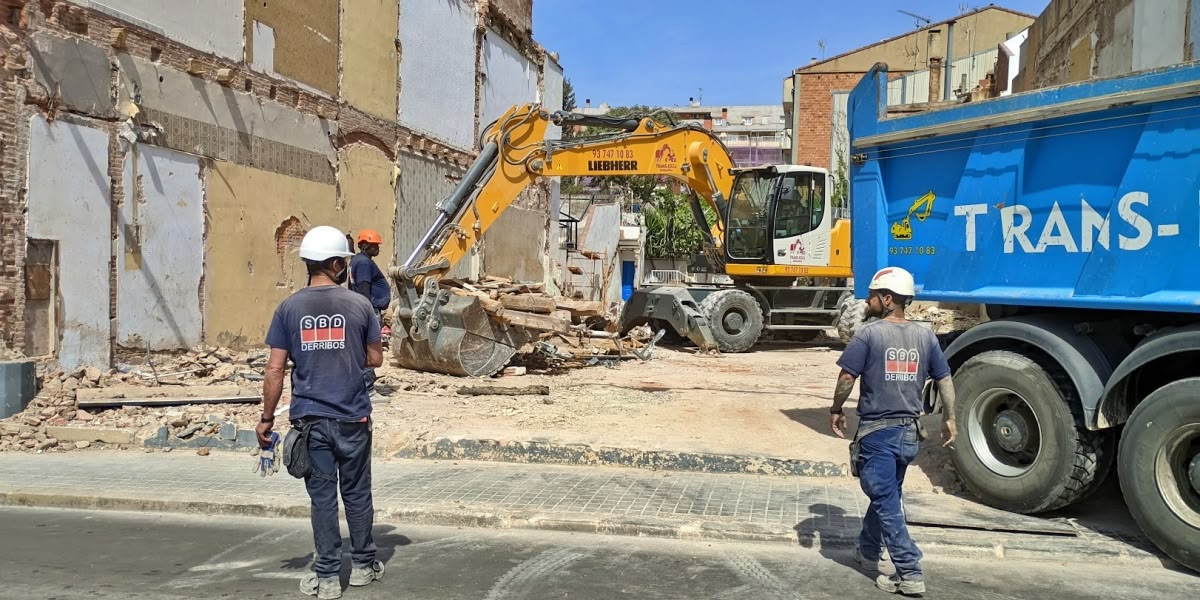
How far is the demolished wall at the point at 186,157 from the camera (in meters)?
9.02

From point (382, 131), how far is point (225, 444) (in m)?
8.82

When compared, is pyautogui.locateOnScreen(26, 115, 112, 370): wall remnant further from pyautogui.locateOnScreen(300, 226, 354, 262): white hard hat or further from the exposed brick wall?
the exposed brick wall

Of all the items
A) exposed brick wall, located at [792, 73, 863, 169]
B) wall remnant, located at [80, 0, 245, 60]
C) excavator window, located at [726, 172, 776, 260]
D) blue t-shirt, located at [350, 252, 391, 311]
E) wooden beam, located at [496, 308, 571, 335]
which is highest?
exposed brick wall, located at [792, 73, 863, 169]

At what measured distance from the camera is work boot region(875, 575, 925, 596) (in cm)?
426

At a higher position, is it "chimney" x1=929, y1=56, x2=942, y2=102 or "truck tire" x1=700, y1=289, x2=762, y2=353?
"chimney" x1=929, y1=56, x2=942, y2=102

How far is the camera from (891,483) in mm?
4426

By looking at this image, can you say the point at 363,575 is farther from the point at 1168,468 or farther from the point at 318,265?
the point at 1168,468

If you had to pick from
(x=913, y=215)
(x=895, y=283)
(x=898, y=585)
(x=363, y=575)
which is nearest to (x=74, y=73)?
(x=363, y=575)

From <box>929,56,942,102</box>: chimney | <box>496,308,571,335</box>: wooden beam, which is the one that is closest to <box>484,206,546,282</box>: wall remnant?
<box>496,308,571,335</box>: wooden beam

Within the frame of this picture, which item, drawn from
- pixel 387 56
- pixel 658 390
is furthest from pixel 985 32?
pixel 658 390

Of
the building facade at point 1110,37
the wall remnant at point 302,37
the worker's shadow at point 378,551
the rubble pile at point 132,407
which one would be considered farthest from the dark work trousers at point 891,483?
the wall remnant at point 302,37

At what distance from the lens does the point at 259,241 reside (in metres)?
12.3

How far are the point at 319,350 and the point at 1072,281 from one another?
4.90 meters

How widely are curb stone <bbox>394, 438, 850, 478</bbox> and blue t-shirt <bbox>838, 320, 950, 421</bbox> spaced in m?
2.34
